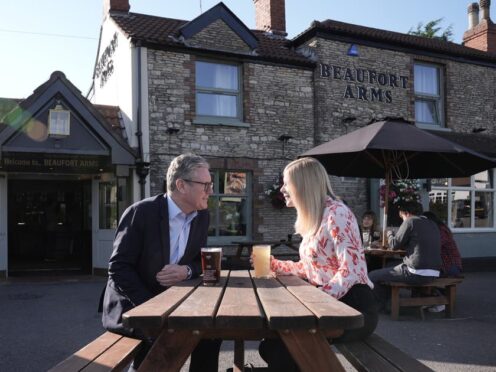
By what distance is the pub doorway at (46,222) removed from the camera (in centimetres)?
1431

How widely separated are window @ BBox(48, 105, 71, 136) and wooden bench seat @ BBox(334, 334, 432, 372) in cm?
828

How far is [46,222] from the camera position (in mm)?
14922

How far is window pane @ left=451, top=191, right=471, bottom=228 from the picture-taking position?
13852 mm

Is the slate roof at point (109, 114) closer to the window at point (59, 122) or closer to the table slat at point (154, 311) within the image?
the window at point (59, 122)

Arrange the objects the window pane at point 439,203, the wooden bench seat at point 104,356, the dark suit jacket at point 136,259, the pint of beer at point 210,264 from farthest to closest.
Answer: the window pane at point 439,203
the pint of beer at point 210,264
the dark suit jacket at point 136,259
the wooden bench seat at point 104,356

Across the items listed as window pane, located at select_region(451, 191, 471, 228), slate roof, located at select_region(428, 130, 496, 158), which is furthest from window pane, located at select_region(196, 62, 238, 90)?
window pane, located at select_region(451, 191, 471, 228)

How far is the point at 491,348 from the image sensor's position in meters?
5.26

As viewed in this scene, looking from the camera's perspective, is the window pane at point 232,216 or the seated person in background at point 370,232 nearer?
the seated person in background at point 370,232

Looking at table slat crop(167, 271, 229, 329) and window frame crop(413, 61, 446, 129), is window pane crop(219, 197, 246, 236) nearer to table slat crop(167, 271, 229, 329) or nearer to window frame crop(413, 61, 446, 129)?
window frame crop(413, 61, 446, 129)

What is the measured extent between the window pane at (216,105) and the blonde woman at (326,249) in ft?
28.5

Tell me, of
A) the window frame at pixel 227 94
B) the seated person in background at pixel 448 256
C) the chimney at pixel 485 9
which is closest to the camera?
the seated person in background at pixel 448 256

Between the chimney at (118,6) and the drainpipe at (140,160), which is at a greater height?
the chimney at (118,6)

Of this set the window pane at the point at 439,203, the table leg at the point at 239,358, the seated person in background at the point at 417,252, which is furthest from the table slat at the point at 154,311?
the window pane at the point at 439,203

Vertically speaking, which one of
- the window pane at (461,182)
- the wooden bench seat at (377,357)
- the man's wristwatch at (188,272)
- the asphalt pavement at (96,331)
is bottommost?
the asphalt pavement at (96,331)
